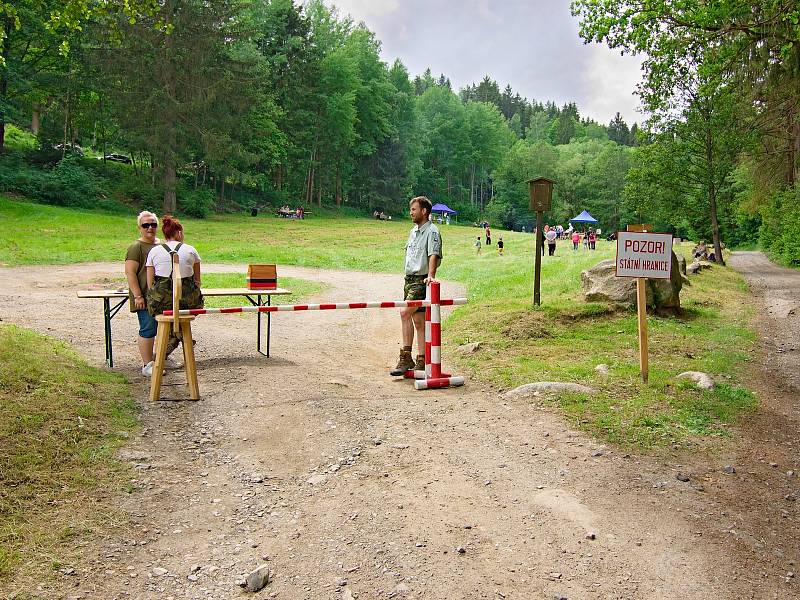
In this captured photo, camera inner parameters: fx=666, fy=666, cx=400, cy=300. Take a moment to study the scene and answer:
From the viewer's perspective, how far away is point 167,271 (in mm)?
7031

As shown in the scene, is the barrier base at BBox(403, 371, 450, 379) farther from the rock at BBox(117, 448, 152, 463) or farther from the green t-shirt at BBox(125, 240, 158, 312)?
the rock at BBox(117, 448, 152, 463)

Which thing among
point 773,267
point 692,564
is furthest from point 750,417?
point 773,267

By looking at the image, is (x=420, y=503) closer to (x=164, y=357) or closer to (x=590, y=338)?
(x=164, y=357)

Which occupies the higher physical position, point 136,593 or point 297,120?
point 297,120

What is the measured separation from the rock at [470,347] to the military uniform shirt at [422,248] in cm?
193

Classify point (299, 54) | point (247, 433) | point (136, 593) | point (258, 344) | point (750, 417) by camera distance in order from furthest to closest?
point (299, 54), point (258, 344), point (750, 417), point (247, 433), point (136, 593)

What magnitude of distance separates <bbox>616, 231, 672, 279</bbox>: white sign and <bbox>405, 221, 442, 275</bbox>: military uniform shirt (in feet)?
6.77

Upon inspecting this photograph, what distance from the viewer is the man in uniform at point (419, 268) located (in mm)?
7816

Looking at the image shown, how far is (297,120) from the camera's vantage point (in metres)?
60.1

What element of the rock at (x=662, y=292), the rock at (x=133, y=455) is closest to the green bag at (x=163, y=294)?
the rock at (x=133, y=455)

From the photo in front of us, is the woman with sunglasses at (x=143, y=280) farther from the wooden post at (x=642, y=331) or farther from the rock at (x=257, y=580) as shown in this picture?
the wooden post at (x=642, y=331)

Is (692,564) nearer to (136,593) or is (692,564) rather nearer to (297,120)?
(136,593)

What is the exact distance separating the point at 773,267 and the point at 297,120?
138 feet

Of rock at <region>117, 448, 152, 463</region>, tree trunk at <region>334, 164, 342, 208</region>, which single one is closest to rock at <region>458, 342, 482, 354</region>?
rock at <region>117, 448, 152, 463</region>
